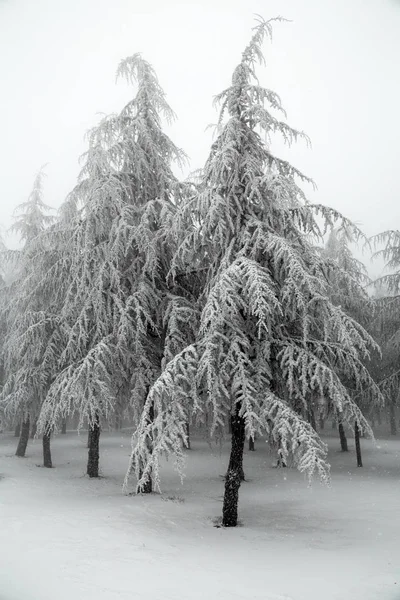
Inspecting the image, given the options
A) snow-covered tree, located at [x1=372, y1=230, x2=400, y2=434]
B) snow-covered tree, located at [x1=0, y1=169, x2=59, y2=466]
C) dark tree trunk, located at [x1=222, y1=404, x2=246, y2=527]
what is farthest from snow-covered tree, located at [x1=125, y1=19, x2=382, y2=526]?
snow-covered tree, located at [x1=372, y1=230, x2=400, y2=434]

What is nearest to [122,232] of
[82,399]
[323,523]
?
[82,399]

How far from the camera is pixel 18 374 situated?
1363cm

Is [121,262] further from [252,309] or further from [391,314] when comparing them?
[391,314]

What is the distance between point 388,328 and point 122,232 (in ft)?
35.4

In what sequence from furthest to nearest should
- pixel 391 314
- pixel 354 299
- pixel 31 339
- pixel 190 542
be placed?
1. pixel 354 299
2. pixel 391 314
3. pixel 31 339
4. pixel 190 542

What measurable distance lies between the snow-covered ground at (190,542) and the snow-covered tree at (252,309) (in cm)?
123

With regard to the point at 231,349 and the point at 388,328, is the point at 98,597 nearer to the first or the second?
the point at 231,349

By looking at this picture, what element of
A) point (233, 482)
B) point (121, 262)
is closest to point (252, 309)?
point (233, 482)

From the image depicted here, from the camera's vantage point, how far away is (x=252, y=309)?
755 centimetres

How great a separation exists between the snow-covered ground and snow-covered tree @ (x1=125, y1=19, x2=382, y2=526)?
1.23m

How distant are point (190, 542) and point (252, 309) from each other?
180 inches

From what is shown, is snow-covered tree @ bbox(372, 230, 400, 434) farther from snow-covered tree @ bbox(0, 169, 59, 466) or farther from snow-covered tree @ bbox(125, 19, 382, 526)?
snow-covered tree @ bbox(0, 169, 59, 466)

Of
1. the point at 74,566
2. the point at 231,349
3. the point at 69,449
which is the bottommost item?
the point at 69,449

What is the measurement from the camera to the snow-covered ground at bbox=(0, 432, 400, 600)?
18.0 ft
